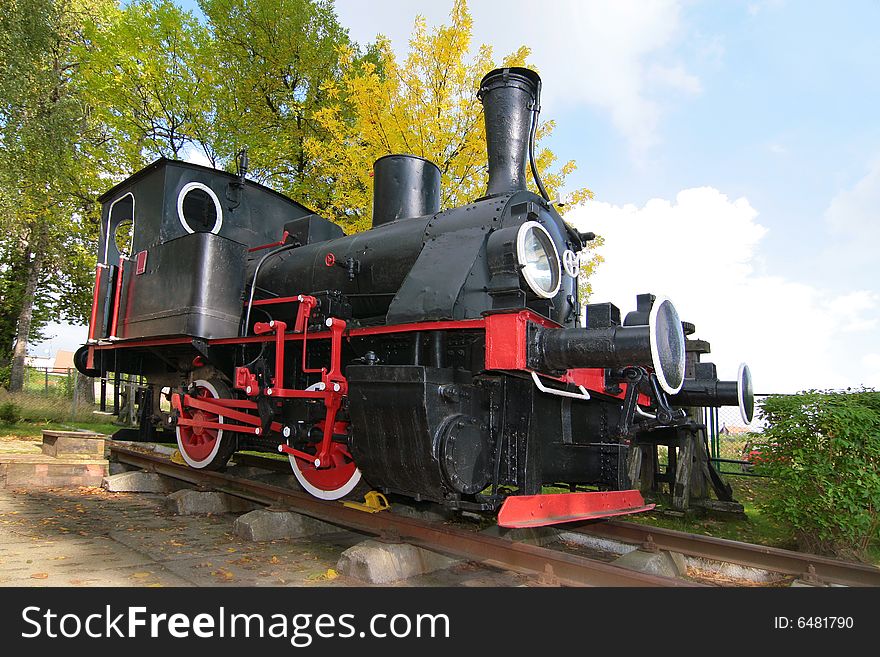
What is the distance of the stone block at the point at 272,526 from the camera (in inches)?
184

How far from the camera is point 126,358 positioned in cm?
713

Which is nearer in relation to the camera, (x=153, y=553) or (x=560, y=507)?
(x=560, y=507)

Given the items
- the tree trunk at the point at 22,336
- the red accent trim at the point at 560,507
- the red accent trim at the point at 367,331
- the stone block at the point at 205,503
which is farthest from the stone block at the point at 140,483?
the tree trunk at the point at 22,336

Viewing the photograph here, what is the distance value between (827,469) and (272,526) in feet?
14.4

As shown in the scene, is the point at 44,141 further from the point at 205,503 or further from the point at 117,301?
the point at 205,503

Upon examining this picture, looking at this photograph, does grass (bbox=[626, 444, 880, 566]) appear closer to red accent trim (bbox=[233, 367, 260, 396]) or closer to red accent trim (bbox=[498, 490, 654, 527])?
red accent trim (bbox=[498, 490, 654, 527])

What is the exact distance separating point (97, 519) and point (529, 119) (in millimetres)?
5180

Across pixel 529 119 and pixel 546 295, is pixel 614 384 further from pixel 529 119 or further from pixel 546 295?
pixel 529 119

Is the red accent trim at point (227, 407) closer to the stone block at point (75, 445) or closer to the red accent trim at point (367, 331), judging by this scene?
the red accent trim at point (367, 331)

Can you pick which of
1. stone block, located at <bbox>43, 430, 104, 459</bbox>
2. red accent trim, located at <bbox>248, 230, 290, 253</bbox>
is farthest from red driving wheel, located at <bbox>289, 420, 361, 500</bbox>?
stone block, located at <bbox>43, 430, 104, 459</bbox>

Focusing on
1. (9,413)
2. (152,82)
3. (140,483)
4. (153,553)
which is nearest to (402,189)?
(153,553)

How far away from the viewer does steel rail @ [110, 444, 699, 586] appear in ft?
10.9

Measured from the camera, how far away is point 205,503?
224 inches
